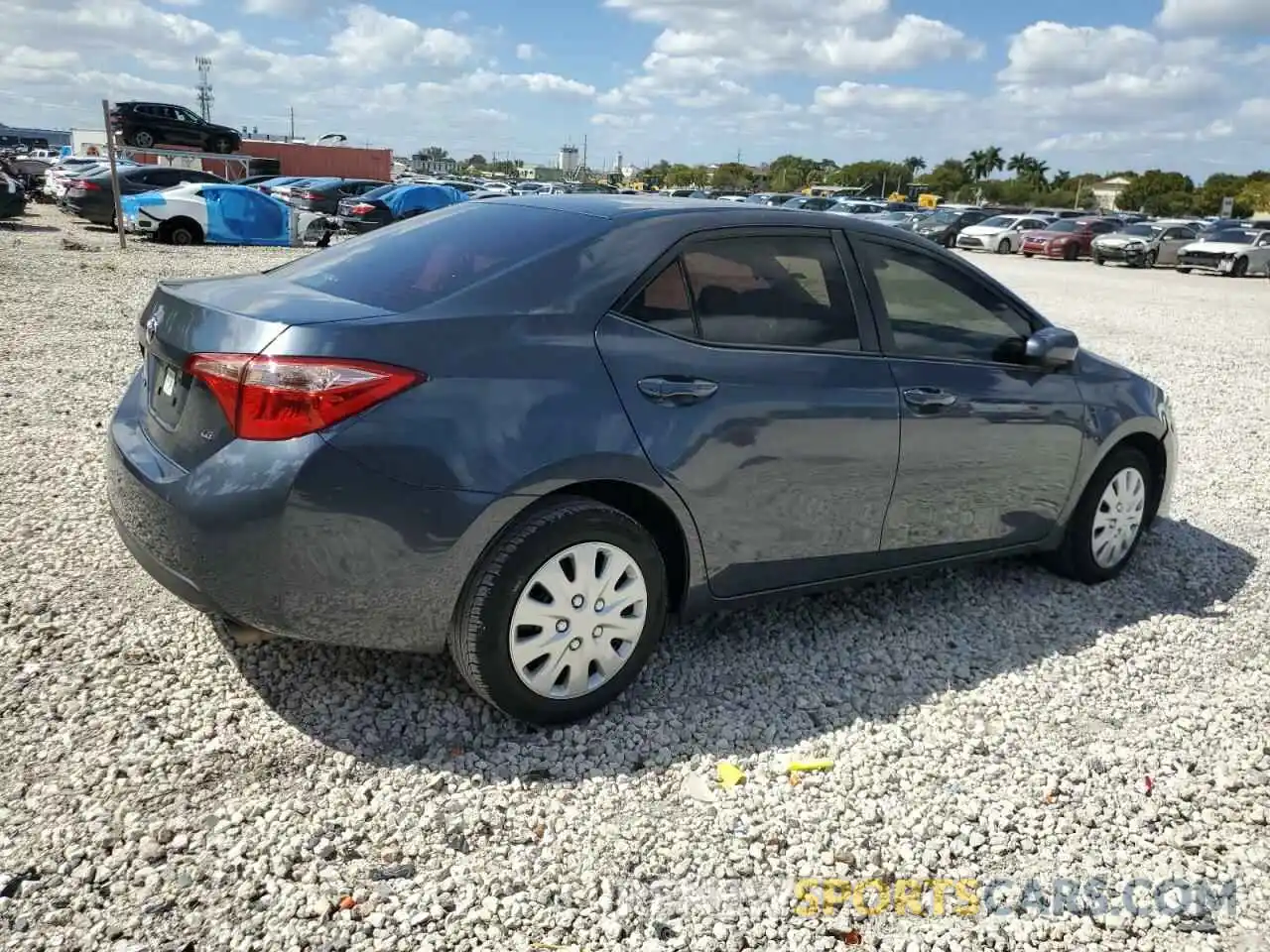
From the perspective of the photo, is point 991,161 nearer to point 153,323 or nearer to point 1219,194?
point 1219,194

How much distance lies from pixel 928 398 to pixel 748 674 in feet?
4.07

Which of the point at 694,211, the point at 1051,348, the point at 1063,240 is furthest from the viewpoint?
the point at 1063,240

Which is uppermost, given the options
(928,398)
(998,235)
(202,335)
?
(202,335)

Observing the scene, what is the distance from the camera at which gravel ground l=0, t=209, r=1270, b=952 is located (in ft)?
8.07

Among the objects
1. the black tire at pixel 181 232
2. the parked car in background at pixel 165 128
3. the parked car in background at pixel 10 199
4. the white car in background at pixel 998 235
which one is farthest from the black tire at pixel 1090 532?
the parked car in background at pixel 165 128

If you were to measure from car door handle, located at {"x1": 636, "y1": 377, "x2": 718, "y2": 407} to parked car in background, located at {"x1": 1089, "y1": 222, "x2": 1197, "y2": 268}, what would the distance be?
33797 mm

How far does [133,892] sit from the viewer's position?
240cm

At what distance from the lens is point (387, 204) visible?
2419 centimetres

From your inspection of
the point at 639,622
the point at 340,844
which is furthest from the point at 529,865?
the point at 639,622

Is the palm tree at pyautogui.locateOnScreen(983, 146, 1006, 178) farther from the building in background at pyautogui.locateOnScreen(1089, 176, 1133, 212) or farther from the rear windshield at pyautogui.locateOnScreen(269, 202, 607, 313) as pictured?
the rear windshield at pyautogui.locateOnScreen(269, 202, 607, 313)

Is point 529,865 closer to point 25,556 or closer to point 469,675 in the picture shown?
point 469,675

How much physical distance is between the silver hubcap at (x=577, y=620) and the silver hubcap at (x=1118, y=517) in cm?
260

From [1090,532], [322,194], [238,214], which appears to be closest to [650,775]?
[1090,532]

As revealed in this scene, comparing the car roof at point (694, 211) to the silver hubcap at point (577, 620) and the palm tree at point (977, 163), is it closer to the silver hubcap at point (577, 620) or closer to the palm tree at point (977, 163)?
the silver hubcap at point (577, 620)
